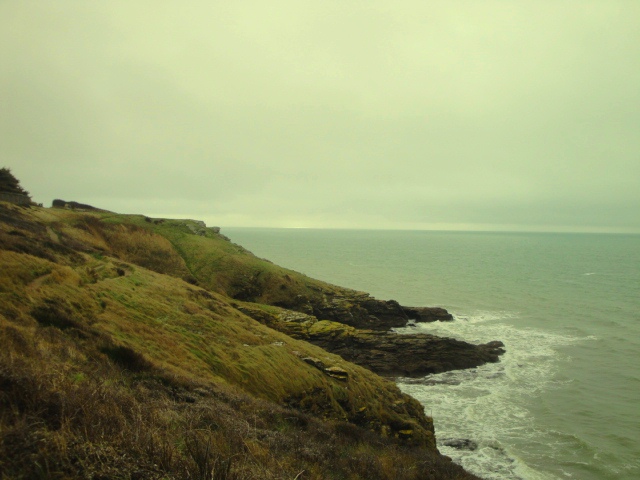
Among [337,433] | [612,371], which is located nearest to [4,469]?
[337,433]

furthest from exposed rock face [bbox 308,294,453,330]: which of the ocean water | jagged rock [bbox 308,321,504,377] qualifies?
jagged rock [bbox 308,321,504,377]

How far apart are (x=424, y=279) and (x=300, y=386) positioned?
73030 millimetres

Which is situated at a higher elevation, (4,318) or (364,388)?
(4,318)

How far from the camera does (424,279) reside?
87.4 meters

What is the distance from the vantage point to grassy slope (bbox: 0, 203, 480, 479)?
19.1ft

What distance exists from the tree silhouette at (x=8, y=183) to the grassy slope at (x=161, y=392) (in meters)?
17.4

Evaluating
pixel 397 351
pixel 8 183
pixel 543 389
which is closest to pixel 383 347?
pixel 397 351

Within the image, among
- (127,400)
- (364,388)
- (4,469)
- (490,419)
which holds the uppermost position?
(4,469)

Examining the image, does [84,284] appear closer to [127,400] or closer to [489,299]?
[127,400]

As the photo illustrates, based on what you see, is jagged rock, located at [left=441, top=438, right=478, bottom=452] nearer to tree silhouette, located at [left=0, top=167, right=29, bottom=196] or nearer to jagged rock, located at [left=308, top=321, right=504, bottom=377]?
jagged rock, located at [left=308, top=321, right=504, bottom=377]

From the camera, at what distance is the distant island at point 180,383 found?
19.3 feet

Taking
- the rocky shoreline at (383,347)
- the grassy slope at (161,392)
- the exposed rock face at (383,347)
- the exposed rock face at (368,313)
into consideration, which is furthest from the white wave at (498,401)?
the grassy slope at (161,392)

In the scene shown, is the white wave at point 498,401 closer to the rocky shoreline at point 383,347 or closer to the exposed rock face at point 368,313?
the rocky shoreline at point 383,347

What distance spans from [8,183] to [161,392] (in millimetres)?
43949
